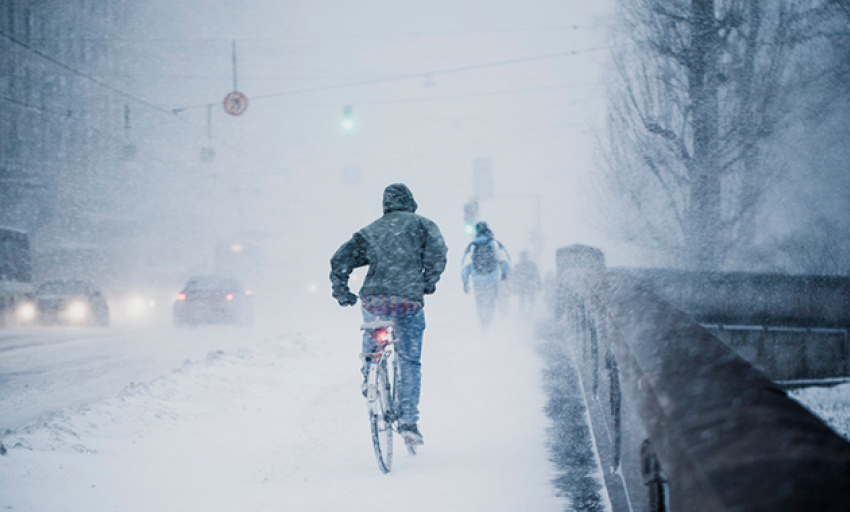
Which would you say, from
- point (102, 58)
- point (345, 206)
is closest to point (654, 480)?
point (102, 58)

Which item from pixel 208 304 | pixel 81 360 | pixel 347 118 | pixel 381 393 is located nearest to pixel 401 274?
pixel 381 393

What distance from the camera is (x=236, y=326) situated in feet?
66.0

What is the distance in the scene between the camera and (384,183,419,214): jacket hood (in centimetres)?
507

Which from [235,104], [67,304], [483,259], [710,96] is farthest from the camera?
[235,104]

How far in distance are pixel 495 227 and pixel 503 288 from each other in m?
76.0

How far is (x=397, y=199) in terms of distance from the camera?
16.7ft

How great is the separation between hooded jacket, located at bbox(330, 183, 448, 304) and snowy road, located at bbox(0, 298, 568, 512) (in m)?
1.28

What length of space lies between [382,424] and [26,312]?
17.7m

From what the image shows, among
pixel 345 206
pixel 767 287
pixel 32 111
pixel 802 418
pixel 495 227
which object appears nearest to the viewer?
pixel 802 418

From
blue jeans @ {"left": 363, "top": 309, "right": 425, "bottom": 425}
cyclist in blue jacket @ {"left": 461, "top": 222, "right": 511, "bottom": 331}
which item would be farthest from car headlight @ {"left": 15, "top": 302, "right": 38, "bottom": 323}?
blue jeans @ {"left": 363, "top": 309, "right": 425, "bottom": 425}

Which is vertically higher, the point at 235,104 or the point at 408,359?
the point at 235,104

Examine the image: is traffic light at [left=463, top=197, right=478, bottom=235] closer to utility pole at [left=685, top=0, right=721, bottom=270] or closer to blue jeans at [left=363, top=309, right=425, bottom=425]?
utility pole at [left=685, top=0, right=721, bottom=270]

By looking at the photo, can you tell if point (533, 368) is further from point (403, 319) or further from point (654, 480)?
point (654, 480)

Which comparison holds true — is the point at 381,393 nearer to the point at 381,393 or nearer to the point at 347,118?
the point at 381,393
